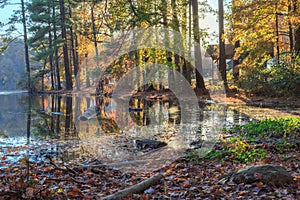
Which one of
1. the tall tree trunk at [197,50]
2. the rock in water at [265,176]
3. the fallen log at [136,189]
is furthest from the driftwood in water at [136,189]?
the tall tree trunk at [197,50]

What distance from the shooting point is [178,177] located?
448cm

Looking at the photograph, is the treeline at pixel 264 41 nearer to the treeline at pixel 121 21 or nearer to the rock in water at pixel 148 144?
the treeline at pixel 121 21

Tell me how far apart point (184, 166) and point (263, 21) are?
12.3 metres

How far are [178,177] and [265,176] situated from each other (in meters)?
1.30

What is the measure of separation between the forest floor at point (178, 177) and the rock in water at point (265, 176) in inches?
2.7

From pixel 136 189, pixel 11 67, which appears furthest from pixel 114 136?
pixel 11 67

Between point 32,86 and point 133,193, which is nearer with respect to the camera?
point 133,193

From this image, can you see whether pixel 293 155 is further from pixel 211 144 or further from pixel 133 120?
pixel 133 120

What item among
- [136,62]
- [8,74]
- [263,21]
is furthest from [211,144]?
[8,74]

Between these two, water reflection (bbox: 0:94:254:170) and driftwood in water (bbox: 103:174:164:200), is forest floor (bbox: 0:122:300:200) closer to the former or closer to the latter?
driftwood in water (bbox: 103:174:164:200)

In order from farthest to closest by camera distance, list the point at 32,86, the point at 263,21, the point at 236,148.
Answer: the point at 32,86, the point at 263,21, the point at 236,148

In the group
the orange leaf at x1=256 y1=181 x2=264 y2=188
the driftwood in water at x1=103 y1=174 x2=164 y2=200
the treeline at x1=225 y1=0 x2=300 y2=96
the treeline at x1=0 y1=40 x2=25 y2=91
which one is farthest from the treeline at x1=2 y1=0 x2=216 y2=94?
the treeline at x1=0 y1=40 x2=25 y2=91

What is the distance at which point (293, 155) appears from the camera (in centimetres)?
493

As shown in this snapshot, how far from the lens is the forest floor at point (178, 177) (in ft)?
11.5
